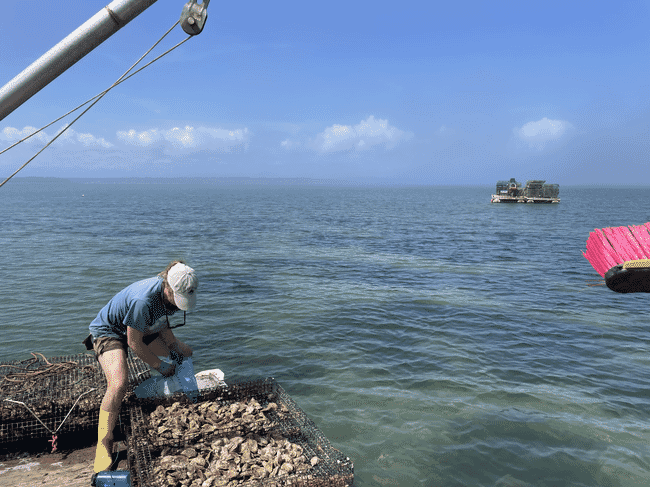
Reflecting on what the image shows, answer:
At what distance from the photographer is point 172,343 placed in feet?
19.7

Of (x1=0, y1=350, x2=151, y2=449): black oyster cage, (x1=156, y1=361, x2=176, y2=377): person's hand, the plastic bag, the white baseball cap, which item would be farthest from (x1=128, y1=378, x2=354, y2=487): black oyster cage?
the white baseball cap

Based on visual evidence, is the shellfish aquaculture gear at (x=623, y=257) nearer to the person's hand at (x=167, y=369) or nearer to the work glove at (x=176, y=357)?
the person's hand at (x=167, y=369)

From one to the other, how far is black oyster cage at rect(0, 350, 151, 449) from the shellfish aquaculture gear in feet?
18.9

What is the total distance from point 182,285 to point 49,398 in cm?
272

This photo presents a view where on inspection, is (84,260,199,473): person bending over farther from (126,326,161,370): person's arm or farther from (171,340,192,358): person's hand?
(171,340,192,358): person's hand

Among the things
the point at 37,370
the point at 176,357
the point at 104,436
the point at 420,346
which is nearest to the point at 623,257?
the point at 104,436

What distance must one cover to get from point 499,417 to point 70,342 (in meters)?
10.2

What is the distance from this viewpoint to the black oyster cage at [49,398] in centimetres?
557

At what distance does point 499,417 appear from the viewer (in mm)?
7828

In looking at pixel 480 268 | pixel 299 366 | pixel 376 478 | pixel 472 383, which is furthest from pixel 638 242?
pixel 480 268

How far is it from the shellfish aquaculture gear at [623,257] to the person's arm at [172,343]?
5.06 metres

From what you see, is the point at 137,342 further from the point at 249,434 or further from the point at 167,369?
the point at 249,434

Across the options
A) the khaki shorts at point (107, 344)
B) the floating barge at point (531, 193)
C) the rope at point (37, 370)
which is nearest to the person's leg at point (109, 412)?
the khaki shorts at point (107, 344)

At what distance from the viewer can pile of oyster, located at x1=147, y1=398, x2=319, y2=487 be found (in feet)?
15.2
